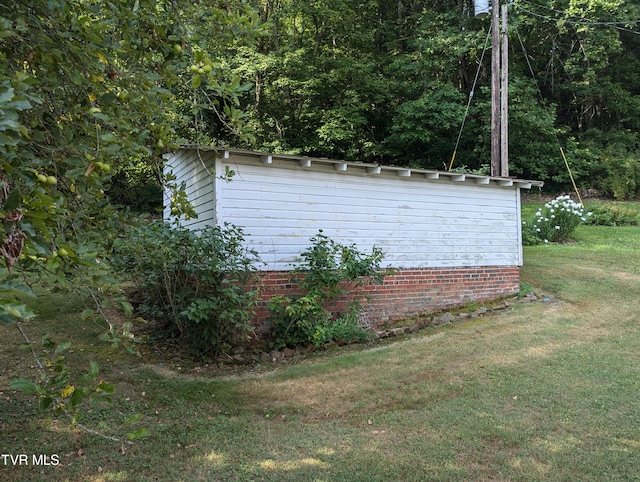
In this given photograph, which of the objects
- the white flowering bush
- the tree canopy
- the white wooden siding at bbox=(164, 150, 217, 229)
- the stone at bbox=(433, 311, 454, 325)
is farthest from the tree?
the white flowering bush

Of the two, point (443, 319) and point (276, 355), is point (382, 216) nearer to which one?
point (443, 319)

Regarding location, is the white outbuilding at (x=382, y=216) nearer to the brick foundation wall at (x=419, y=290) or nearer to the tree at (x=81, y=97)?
the brick foundation wall at (x=419, y=290)

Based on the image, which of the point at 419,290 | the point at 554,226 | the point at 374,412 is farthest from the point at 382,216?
the point at 554,226

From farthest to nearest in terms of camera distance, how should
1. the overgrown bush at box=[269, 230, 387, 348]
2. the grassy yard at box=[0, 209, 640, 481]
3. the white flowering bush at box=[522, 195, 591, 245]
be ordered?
1. the white flowering bush at box=[522, 195, 591, 245]
2. the overgrown bush at box=[269, 230, 387, 348]
3. the grassy yard at box=[0, 209, 640, 481]

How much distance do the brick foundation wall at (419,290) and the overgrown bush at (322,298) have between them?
23cm

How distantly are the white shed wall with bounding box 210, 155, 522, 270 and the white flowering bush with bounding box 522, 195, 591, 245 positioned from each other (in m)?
5.57

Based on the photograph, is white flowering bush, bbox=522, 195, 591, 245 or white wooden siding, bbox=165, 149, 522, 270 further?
white flowering bush, bbox=522, 195, 591, 245

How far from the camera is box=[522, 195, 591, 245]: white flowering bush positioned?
13672mm

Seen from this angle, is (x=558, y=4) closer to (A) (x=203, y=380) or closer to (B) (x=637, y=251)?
(B) (x=637, y=251)

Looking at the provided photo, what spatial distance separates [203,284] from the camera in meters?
5.55

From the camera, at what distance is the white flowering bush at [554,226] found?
1367 centimetres

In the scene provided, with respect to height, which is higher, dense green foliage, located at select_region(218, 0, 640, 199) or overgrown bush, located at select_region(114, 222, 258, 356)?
dense green foliage, located at select_region(218, 0, 640, 199)

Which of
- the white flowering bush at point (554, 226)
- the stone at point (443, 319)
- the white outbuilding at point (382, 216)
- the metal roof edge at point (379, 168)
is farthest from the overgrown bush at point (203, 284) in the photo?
Result: the white flowering bush at point (554, 226)

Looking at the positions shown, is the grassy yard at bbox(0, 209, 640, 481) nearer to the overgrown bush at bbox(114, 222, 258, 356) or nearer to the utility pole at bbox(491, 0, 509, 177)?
the overgrown bush at bbox(114, 222, 258, 356)
